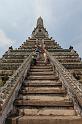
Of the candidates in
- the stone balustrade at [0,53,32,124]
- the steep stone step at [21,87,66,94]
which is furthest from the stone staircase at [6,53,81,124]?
the stone balustrade at [0,53,32,124]

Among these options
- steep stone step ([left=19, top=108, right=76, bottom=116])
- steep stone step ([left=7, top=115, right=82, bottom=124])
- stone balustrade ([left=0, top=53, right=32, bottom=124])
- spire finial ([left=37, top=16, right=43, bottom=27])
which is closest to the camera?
stone balustrade ([left=0, top=53, right=32, bottom=124])

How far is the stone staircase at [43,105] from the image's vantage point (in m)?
8.03

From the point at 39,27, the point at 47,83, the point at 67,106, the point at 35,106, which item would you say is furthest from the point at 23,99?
the point at 39,27

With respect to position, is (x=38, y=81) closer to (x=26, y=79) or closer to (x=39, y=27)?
(x=26, y=79)

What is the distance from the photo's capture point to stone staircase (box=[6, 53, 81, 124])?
8.03m

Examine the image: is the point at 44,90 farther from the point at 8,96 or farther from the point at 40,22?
the point at 40,22

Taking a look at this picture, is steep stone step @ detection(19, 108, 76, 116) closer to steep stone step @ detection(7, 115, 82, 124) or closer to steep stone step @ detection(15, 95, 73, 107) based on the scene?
steep stone step @ detection(15, 95, 73, 107)

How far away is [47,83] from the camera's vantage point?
1195 centimetres

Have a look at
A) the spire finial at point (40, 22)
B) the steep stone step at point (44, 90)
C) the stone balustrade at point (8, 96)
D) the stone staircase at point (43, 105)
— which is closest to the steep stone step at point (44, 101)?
the stone staircase at point (43, 105)

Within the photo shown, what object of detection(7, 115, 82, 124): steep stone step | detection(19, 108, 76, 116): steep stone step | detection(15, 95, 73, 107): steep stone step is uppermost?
detection(15, 95, 73, 107): steep stone step

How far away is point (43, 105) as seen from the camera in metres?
9.38

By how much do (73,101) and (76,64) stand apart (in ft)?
41.8

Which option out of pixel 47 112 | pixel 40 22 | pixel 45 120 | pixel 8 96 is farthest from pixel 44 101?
pixel 40 22

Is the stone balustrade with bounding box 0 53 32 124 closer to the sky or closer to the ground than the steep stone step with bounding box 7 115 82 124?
closer to the sky
